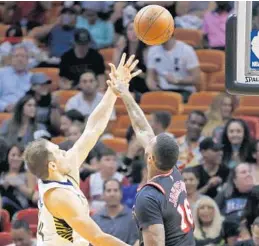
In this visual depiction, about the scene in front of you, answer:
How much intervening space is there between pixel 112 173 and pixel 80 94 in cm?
203

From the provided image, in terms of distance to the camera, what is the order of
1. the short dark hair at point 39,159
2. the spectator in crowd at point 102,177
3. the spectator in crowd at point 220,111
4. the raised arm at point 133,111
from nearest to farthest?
1. the short dark hair at point 39,159
2. the raised arm at point 133,111
3. the spectator in crowd at point 102,177
4. the spectator in crowd at point 220,111

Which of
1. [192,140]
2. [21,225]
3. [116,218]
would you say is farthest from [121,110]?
[21,225]

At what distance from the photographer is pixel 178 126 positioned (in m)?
12.9

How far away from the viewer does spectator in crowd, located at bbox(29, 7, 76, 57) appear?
47.9ft

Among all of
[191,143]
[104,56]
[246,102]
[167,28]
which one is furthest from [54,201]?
[104,56]

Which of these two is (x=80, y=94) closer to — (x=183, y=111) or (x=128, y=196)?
(x=183, y=111)

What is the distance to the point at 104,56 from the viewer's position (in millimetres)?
14484

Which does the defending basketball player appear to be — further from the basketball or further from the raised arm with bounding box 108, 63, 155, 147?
the basketball

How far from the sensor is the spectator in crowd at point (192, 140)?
11867 mm

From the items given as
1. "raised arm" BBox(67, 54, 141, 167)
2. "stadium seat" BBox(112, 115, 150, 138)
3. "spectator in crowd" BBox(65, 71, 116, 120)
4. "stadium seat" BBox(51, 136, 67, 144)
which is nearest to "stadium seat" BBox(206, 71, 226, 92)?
"stadium seat" BBox(112, 115, 150, 138)

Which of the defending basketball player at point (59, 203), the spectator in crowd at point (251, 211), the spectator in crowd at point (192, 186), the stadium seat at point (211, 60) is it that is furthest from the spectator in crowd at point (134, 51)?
the defending basketball player at point (59, 203)

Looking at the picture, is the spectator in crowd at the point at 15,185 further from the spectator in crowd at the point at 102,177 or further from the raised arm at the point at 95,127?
the raised arm at the point at 95,127

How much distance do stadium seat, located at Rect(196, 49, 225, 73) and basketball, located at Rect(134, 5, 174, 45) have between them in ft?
16.6

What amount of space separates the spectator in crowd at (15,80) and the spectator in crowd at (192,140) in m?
2.41
